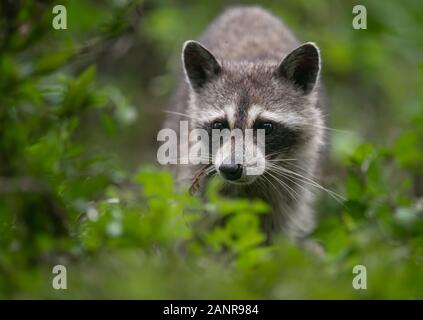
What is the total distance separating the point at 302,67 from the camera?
7.10m

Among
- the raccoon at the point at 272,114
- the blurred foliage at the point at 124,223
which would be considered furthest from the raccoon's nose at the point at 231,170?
the blurred foliage at the point at 124,223

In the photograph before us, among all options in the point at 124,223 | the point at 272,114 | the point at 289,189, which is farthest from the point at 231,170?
the point at 124,223

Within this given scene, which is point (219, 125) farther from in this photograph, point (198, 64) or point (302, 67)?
point (302, 67)

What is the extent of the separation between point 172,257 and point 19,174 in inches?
36.4

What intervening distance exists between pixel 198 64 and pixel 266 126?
3.26 ft

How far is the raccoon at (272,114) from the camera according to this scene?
6809 mm

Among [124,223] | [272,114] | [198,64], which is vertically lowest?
[124,223]

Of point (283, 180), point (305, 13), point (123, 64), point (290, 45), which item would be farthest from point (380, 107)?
point (283, 180)

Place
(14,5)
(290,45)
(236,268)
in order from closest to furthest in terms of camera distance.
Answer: (236,268), (14,5), (290,45)

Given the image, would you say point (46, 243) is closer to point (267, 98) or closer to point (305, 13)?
point (267, 98)

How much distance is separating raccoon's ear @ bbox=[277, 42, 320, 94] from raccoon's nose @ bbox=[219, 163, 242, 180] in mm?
1335

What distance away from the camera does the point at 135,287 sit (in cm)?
348

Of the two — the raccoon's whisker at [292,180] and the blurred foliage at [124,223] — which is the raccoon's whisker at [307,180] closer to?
the raccoon's whisker at [292,180]

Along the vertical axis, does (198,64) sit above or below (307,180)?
above
